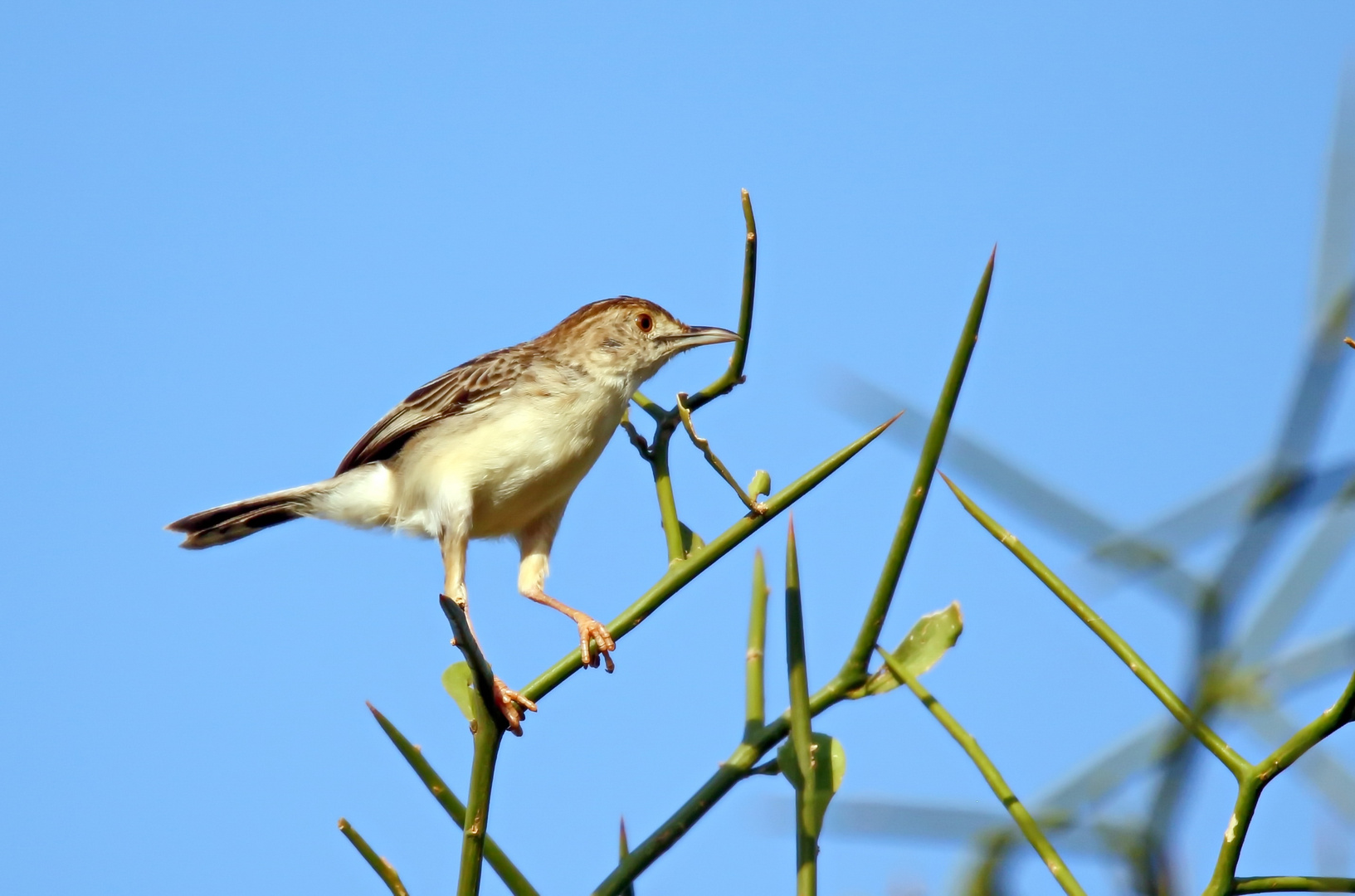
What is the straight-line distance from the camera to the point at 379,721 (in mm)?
2045

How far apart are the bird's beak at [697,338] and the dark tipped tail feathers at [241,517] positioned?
1847mm

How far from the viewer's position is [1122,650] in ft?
5.06

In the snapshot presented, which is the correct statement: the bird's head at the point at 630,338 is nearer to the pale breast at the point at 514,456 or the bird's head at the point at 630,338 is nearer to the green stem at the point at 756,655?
the pale breast at the point at 514,456

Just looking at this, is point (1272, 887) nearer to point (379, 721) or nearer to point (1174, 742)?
point (1174, 742)

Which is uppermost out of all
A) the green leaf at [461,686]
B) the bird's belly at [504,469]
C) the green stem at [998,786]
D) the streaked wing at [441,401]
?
the streaked wing at [441,401]

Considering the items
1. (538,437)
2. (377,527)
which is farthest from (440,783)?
(377,527)

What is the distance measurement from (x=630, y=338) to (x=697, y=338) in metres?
0.32

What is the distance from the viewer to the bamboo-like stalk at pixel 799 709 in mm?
1730

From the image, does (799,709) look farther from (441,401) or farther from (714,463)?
(441,401)

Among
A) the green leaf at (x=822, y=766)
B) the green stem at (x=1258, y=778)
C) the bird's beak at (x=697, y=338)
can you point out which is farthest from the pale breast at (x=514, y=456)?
the green stem at (x=1258, y=778)

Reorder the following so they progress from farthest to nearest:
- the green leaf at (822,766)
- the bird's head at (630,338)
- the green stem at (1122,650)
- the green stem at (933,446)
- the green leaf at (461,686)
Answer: the bird's head at (630,338) < the green leaf at (461,686) < the green leaf at (822,766) < the green stem at (933,446) < the green stem at (1122,650)

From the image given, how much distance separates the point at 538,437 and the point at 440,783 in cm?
373

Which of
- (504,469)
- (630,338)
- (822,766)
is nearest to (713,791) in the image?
(822,766)

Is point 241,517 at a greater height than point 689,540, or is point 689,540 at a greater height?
point 241,517
